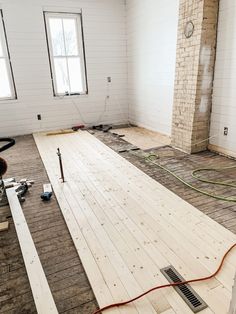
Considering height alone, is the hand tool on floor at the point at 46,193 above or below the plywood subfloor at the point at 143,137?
above

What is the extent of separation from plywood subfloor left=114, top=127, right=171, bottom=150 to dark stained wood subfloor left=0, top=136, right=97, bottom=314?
2482mm

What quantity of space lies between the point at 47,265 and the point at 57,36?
531cm

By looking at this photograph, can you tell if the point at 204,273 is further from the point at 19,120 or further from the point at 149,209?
the point at 19,120

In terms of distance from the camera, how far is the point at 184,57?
3.96m

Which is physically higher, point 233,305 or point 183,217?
point 233,305

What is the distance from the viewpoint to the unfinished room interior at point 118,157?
1640 mm

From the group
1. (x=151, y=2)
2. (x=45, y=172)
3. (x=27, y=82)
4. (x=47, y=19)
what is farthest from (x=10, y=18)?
(x=45, y=172)

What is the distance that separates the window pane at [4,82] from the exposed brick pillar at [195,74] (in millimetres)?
3730

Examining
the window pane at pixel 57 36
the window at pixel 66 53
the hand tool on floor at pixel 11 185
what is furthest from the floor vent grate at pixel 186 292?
the window pane at pixel 57 36

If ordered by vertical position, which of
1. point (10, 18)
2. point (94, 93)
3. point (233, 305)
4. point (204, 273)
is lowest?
point (204, 273)

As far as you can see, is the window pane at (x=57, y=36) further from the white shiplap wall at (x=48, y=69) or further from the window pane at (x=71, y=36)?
the white shiplap wall at (x=48, y=69)

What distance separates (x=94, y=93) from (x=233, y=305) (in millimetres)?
5841

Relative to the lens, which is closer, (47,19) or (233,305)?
(233,305)

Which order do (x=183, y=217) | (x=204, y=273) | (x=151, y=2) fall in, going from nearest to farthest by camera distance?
(x=204, y=273)
(x=183, y=217)
(x=151, y=2)
